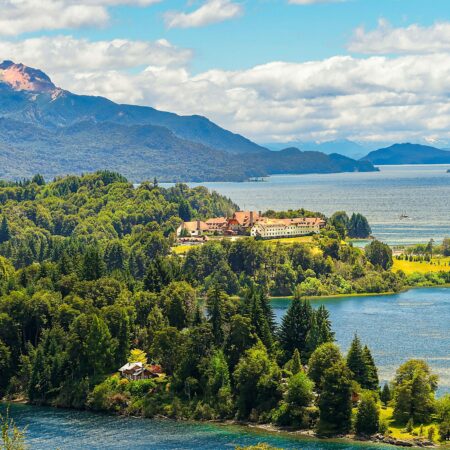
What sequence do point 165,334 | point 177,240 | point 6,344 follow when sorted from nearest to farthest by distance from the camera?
point 165,334
point 6,344
point 177,240

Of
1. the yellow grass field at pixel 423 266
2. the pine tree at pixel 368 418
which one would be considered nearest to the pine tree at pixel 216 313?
the pine tree at pixel 368 418

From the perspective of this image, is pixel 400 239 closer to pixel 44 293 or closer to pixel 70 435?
pixel 44 293

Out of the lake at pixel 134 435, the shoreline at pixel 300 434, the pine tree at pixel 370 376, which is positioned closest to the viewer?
the shoreline at pixel 300 434

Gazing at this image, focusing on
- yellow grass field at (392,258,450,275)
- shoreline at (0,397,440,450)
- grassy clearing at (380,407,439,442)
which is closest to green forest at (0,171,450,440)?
grassy clearing at (380,407,439,442)

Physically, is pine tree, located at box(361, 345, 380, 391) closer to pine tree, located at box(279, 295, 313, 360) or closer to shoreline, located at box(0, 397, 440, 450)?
shoreline, located at box(0, 397, 440, 450)

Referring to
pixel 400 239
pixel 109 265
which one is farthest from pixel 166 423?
pixel 400 239

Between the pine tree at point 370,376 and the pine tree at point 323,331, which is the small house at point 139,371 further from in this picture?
the pine tree at point 370,376
